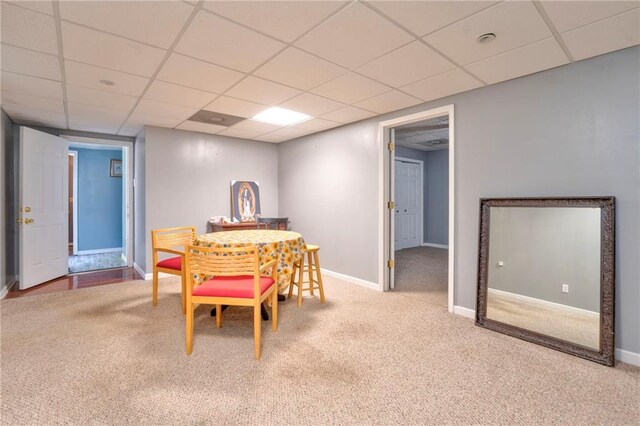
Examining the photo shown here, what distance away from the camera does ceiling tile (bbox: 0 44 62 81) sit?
7.09ft

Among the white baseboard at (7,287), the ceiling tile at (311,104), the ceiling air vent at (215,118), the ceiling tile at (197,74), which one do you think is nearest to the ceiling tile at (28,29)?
the ceiling tile at (197,74)

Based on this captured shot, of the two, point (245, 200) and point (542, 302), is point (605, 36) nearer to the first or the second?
point (542, 302)

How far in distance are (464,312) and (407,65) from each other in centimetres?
241

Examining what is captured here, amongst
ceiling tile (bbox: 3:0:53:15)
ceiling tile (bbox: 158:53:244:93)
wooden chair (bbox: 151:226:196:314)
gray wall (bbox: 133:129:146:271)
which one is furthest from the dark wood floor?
ceiling tile (bbox: 3:0:53:15)

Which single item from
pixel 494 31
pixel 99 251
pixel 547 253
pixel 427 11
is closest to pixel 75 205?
pixel 99 251

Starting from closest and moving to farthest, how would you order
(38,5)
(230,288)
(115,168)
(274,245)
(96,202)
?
(38,5) → (230,288) → (274,245) → (96,202) → (115,168)

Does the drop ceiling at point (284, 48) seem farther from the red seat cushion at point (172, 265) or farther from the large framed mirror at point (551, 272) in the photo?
the red seat cushion at point (172, 265)

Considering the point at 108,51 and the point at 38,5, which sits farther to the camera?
the point at 108,51

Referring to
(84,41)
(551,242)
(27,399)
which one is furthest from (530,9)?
(27,399)

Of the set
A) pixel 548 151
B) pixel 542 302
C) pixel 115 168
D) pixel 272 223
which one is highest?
pixel 115 168

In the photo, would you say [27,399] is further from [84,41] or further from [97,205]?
[97,205]

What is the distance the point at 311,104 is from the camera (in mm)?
3381

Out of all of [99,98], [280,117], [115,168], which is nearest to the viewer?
[99,98]

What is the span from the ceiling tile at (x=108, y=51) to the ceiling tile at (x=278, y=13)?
769 millimetres
